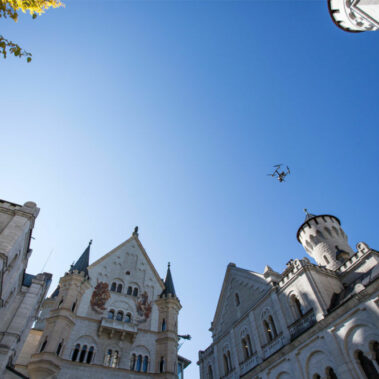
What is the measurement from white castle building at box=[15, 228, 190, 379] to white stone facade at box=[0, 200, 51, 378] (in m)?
3.49

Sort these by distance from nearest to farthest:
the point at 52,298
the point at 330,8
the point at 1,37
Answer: the point at 1,37 < the point at 330,8 < the point at 52,298

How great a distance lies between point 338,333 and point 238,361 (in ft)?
38.1

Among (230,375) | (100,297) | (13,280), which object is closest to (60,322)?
(100,297)

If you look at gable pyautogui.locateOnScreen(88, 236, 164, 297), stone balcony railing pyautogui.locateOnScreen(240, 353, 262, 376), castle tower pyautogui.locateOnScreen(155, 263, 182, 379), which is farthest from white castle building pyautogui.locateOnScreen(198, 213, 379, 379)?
gable pyautogui.locateOnScreen(88, 236, 164, 297)

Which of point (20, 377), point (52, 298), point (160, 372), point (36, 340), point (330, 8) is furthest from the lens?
point (52, 298)

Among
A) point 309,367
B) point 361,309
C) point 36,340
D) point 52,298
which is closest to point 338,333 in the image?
point 361,309

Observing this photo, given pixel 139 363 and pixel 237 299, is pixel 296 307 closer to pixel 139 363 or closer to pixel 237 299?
pixel 237 299

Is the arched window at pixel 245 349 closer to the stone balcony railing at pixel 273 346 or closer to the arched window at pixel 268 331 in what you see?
the stone balcony railing at pixel 273 346

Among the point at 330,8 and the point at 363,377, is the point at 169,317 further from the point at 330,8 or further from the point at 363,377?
the point at 330,8

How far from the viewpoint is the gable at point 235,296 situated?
88.2 feet

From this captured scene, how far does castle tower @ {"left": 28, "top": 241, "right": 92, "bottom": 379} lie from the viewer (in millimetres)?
24141

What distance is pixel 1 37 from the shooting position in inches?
280

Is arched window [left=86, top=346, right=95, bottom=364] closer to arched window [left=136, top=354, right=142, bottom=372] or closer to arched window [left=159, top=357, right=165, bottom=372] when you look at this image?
arched window [left=136, top=354, right=142, bottom=372]

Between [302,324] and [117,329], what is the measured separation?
62.2 feet
